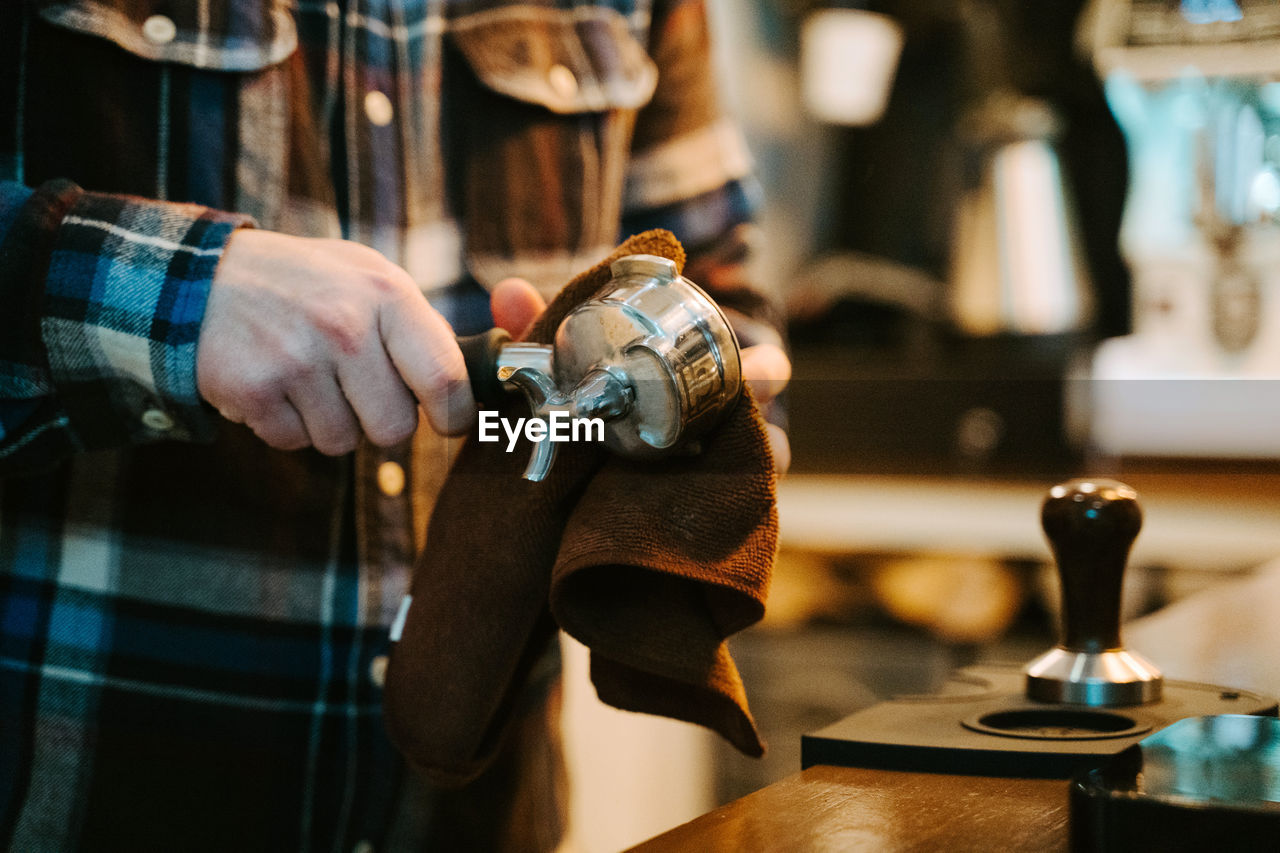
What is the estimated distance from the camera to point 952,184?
1942 millimetres

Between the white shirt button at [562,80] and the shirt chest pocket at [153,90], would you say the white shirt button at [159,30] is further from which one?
the white shirt button at [562,80]

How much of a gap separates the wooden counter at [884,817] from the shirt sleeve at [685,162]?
41cm

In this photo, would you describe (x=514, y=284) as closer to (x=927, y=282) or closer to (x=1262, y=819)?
(x=1262, y=819)

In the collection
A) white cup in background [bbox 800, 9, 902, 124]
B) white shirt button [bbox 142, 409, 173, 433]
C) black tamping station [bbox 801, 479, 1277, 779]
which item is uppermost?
white cup in background [bbox 800, 9, 902, 124]

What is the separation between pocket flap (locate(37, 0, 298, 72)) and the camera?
0.57 metres

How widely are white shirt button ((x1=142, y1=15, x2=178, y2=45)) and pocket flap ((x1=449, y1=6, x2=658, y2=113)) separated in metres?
0.17

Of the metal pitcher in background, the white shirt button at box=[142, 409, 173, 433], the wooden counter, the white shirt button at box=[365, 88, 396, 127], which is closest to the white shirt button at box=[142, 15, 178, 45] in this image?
the white shirt button at box=[365, 88, 396, 127]

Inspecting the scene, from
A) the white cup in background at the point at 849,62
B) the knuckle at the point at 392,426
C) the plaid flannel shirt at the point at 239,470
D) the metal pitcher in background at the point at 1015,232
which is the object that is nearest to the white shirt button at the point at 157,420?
the plaid flannel shirt at the point at 239,470

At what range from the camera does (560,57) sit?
2.47 ft

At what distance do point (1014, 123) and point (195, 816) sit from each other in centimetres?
170

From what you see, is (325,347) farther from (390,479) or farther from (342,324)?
(390,479)

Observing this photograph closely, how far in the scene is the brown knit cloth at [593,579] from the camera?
40 centimetres

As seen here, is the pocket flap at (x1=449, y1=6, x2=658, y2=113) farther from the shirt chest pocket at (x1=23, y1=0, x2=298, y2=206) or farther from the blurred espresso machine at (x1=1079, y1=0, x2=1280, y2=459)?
the blurred espresso machine at (x1=1079, y1=0, x2=1280, y2=459)

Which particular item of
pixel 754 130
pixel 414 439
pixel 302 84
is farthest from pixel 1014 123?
pixel 414 439
